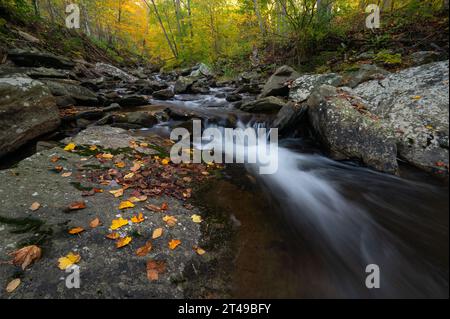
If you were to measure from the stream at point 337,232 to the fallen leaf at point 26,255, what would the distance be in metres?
1.64

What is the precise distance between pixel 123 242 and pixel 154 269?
0.43 meters

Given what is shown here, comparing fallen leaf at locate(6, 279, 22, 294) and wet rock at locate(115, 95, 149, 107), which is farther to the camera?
wet rock at locate(115, 95, 149, 107)

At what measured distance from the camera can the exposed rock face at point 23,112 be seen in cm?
346

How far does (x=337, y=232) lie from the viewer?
96.5 inches

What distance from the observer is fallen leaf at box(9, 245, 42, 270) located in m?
1.74

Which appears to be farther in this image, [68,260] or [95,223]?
[95,223]

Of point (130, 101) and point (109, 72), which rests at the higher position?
point (109, 72)

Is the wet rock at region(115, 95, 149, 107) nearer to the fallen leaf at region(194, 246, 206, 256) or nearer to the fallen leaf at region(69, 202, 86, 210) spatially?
the fallen leaf at region(69, 202, 86, 210)

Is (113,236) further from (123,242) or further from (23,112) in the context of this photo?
(23,112)

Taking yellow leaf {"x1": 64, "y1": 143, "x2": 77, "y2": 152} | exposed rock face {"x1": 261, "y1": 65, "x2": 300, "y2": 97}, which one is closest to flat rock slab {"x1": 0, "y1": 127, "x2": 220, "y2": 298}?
yellow leaf {"x1": 64, "y1": 143, "x2": 77, "y2": 152}

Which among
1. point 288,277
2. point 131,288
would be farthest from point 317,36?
point 131,288

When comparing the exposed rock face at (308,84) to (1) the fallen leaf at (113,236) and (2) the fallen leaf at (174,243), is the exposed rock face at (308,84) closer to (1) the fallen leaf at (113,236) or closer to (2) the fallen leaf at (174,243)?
(2) the fallen leaf at (174,243)

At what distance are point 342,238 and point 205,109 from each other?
652cm

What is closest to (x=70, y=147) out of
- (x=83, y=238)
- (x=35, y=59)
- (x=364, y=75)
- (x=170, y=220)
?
(x=83, y=238)
